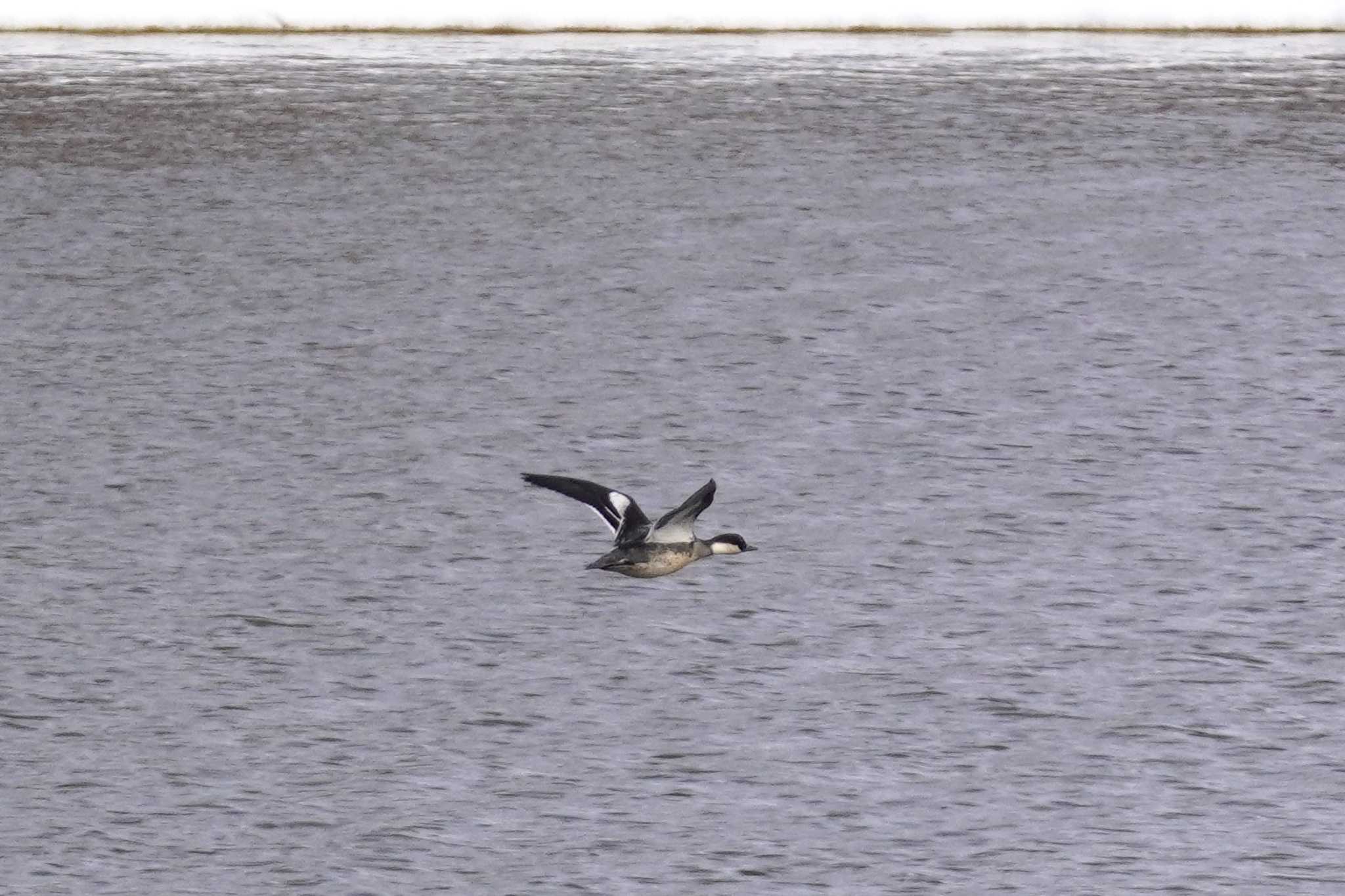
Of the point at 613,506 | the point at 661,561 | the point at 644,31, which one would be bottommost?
the point at 661,561

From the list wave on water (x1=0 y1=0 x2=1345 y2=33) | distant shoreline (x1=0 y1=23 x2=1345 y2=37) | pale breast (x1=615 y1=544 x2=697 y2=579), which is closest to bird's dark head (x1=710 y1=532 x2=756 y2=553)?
pale breast (x1=615 y1=544 x2=697 y2=579)

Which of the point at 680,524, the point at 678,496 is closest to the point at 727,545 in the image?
the point at 680,524

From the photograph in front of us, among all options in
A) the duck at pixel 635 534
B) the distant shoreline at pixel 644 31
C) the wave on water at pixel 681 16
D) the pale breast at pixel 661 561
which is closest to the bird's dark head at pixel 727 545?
the duck at pixel 635 534

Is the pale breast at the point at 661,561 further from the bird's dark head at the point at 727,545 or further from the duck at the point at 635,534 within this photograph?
the bird's dark head at the point at 727,545

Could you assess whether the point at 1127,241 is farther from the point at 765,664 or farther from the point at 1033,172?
the point at 765,664

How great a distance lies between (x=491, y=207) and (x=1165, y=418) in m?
10.9

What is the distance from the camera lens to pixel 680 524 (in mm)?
13562

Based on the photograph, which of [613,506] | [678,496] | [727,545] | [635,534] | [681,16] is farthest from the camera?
[681,16]

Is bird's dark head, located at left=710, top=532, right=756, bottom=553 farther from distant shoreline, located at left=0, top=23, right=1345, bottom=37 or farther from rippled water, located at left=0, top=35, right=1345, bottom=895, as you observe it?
distant shoreline, located at left=0, top=23, right=1345, bottom=37

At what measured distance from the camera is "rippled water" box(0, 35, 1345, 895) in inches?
456

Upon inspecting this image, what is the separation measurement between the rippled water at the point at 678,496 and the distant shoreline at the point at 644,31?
19.5ft

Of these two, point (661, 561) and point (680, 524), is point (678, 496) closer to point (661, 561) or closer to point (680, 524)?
point (661, 561)

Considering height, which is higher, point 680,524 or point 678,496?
point 678,496

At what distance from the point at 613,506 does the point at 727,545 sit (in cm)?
94
